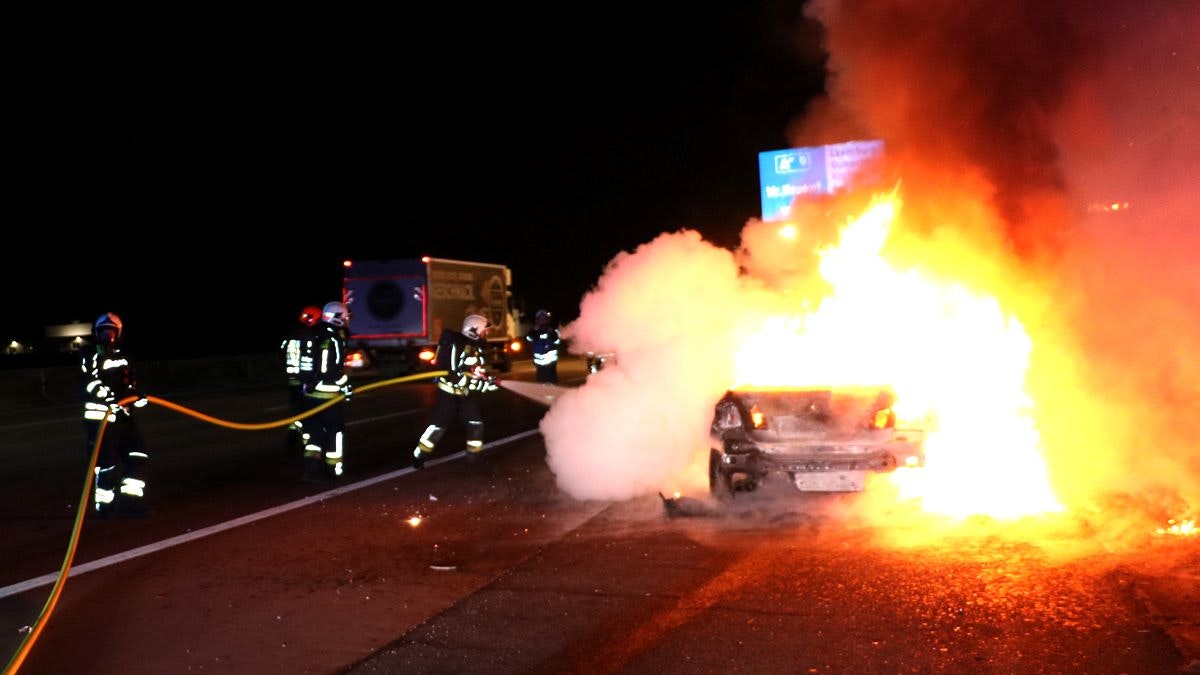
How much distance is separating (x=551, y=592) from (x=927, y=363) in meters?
5.13

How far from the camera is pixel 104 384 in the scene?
864 cm

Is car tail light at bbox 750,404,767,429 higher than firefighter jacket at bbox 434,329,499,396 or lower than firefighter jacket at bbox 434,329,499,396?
lower

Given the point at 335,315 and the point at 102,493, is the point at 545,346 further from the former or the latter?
the point at 102,493

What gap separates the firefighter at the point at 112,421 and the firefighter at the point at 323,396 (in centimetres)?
176

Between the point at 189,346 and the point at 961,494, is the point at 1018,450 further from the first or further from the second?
the point at 189,346

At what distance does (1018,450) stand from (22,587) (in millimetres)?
8322

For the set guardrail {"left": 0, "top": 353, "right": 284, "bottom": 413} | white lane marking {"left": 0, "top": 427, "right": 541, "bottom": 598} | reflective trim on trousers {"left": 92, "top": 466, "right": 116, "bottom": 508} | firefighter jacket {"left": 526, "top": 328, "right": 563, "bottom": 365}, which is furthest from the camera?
guardrail {"left": 0, "top": 353, "right": 284, "bottom": 413}

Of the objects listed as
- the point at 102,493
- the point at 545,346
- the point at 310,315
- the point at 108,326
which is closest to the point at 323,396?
the point at 108,326

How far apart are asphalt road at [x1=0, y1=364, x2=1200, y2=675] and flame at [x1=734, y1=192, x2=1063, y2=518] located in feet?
3.70

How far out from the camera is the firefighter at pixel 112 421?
8594 millimetres

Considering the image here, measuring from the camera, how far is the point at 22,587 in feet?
21.4

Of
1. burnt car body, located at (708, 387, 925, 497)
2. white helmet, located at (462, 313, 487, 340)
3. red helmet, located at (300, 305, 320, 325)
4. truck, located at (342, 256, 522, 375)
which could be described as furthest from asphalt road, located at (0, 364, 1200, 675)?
truck, located at (342, 256, 522, 375)

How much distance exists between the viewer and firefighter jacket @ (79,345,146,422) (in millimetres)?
8602

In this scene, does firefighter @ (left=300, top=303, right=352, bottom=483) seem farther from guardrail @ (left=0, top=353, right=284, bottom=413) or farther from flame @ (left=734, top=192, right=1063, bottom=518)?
guardrail @ (left=0, top=353, right=284, bottom=413)
